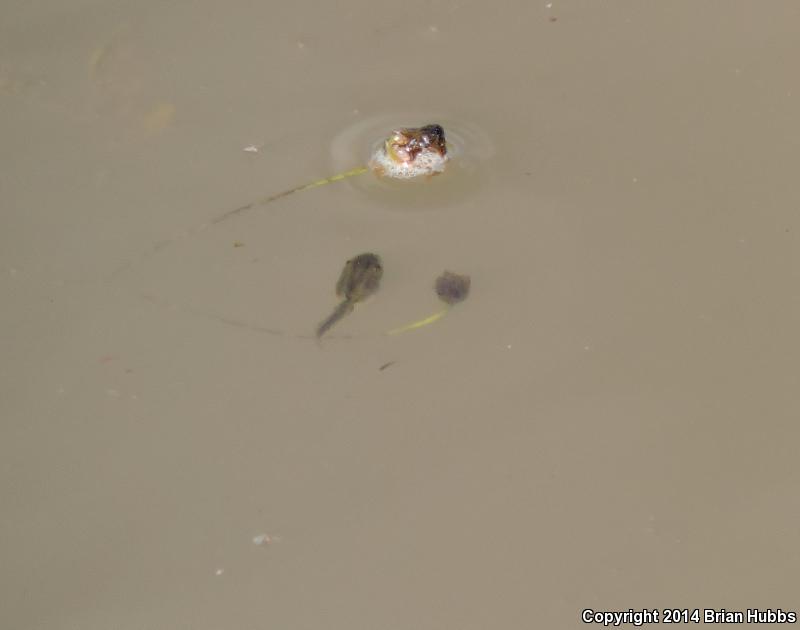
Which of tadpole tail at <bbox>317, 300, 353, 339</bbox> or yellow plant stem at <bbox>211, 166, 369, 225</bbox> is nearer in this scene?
tadpole tail at <bbox>317, 300, 353, 339</bbox>

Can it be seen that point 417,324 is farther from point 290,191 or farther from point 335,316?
point 290,191

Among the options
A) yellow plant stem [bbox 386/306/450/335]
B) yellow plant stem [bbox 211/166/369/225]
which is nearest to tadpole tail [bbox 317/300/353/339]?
yellow plant stem [bbox 386/306/450/335]

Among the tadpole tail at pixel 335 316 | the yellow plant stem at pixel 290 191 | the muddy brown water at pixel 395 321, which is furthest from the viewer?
the yellow plant stem at pixel 290 191

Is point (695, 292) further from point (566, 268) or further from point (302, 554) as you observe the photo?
point (302, 554)

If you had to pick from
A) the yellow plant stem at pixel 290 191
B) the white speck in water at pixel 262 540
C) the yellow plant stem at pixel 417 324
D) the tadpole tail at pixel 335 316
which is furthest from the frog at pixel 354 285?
the white speck in water at pixel 262 540

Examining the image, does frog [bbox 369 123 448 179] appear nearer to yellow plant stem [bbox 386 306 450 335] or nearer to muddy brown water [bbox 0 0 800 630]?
muddy brown water [bbox 0 0 800 630]

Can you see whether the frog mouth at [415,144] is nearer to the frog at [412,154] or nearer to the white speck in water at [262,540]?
the frog at [412,154]

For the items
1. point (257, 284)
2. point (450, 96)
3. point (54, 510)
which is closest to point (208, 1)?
point (450, 96)
